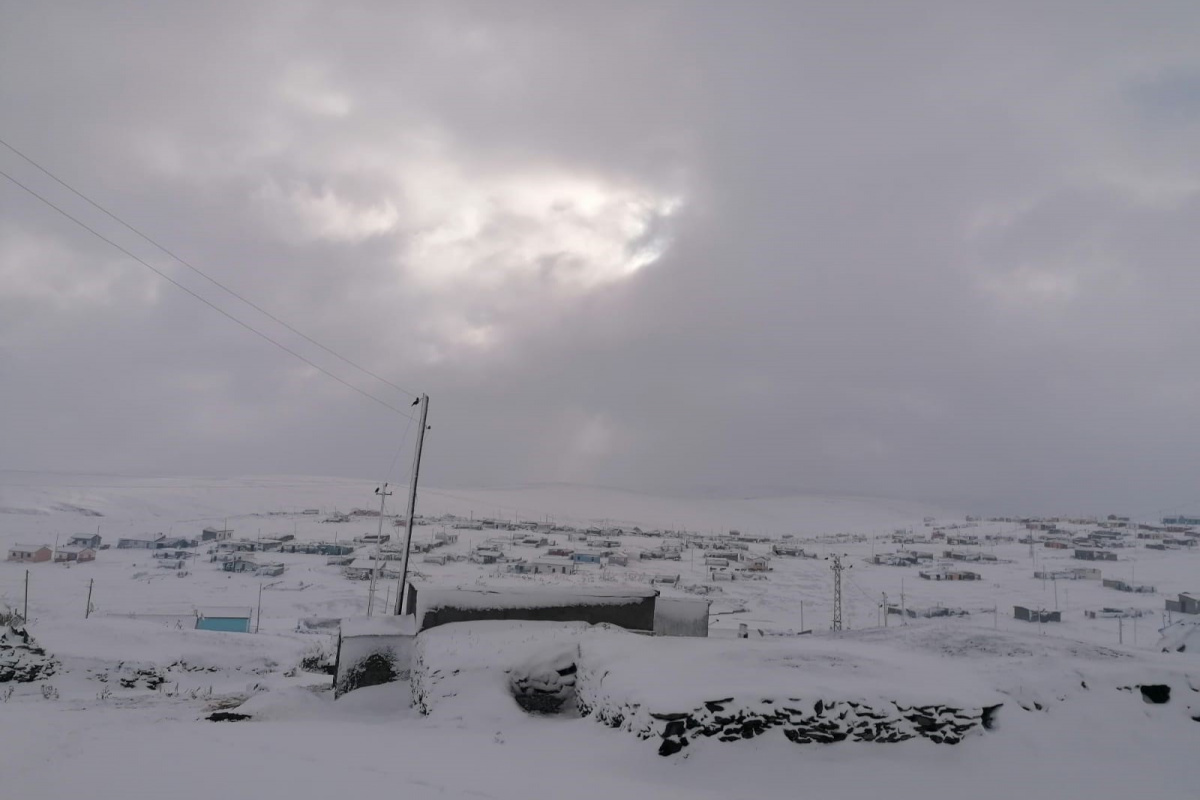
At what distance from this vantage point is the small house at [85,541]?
54.7 meters

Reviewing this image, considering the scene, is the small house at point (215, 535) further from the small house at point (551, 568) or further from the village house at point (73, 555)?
the small house at point (551, 568)

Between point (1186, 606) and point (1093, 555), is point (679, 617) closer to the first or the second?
point (1186, 606)

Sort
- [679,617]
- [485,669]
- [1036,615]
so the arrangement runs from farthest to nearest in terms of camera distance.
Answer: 1. [1036,615]
2. [679,617]
3. [485,669]

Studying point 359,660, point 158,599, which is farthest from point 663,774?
point 158,599

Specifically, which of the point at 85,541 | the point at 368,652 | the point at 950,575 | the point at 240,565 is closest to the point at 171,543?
the point at 85,541

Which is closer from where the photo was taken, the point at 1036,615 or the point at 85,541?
the point at 1036,615

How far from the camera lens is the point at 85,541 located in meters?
55.7

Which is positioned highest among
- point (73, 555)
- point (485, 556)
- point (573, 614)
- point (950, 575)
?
point (573, 614)

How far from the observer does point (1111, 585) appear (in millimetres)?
46250

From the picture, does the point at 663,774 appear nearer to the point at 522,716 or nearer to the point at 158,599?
the point at 522,716

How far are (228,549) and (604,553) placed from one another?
108 ft

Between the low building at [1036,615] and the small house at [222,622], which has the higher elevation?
the low building at [1036,615]

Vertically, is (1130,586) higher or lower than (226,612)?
higher

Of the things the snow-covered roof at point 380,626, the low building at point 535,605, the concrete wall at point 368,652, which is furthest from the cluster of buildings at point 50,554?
the concrete wall at point 368,652
